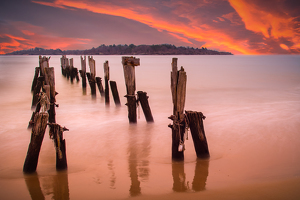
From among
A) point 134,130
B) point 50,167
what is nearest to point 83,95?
point 134,130

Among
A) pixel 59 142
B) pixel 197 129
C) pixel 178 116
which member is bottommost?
pixel 59 142

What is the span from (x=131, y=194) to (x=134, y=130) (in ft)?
9.86

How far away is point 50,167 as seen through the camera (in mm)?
4016

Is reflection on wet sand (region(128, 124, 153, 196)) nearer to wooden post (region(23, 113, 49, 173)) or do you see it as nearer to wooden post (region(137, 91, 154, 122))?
wooden post (region(137, 91, 154, 122))

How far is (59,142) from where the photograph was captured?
142 inches

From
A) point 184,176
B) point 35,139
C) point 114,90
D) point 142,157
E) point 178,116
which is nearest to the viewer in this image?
point 35,139

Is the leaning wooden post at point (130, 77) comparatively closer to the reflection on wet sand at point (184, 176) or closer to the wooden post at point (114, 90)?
the wooden post at point (114, 90)

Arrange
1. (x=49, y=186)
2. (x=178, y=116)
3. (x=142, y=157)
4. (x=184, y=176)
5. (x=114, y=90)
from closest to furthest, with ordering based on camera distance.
→ (x=49, y=186), (x=184, y=176), (x=178, y=116), (x=142, y=157), (x=114, y=90)

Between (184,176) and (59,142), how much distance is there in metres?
1.96

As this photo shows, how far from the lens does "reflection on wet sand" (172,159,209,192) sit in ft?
11.2

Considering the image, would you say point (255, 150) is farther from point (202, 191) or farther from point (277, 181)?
point (202, 191)

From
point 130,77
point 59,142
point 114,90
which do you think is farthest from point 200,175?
point 114,90

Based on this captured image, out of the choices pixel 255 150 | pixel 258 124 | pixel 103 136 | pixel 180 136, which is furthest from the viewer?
pixel 258 124

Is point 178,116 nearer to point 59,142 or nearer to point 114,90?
point 59,142
